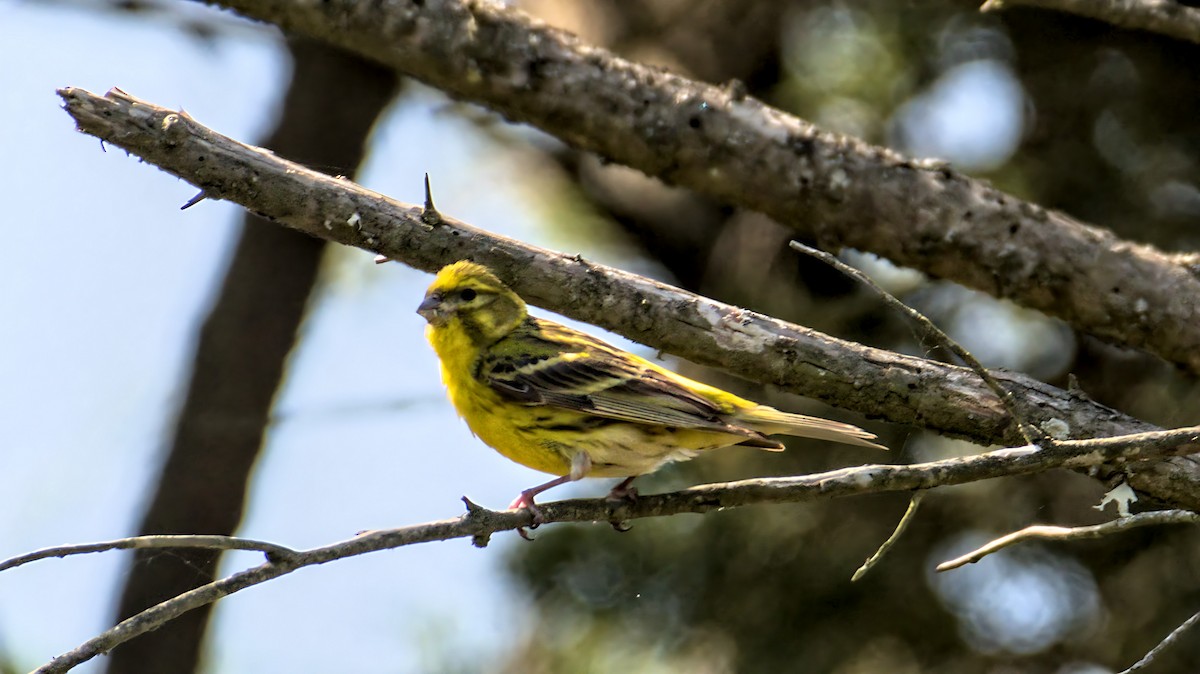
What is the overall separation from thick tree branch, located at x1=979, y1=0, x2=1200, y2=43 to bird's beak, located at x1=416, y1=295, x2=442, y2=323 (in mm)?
2576

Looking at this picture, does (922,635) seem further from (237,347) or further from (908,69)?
(237,347)

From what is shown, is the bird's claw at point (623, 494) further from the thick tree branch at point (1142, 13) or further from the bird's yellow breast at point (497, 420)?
the thick tree branch at point (1142, 13)

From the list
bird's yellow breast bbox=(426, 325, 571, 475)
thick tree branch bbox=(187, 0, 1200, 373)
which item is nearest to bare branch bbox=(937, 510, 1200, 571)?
bird's yellow breast bbox=(426, 325, 571, 475)

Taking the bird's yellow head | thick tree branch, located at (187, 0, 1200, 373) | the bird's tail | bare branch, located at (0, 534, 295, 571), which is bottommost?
bare branch, located at (0, 534, 295, 571)

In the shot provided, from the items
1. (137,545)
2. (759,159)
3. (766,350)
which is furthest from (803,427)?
(137,545)

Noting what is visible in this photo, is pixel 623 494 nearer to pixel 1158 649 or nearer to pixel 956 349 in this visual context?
pixel 956 349

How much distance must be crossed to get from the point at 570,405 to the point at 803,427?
2.55 ft

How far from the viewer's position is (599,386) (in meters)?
4.23

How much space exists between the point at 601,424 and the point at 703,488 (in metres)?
0.77

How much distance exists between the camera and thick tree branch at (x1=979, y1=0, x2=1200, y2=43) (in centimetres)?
473

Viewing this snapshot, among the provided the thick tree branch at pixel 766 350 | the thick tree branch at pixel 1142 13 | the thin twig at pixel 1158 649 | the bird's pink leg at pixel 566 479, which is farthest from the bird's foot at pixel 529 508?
the thick tree branch at pixel 1142 13

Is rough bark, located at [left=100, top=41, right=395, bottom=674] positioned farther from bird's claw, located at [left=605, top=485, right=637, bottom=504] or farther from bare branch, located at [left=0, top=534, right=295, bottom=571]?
bare branch, located at [left=0, top=534, right=295, bottom=571]

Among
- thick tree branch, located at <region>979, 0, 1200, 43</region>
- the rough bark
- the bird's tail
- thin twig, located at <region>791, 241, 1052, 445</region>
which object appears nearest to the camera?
thin twig, located at <region>791, 241, 1052, 445</region>

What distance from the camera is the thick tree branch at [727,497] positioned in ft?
8.78
